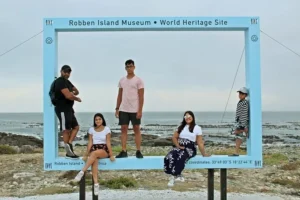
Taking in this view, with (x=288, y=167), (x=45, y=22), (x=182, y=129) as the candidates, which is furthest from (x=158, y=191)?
(x=288, y=167)

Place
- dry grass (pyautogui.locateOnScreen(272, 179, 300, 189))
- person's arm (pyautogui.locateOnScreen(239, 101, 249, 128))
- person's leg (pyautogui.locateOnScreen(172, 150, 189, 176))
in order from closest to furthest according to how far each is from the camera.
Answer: person's leg (pyautogui.locateOnScreen(172, 150, 189, 176)), person's arm (pyautogui.locateOnScreen(239, 101, 249, 128)), dry grass (pyautogui.locateOnScreen(272, 179, 300, 189))

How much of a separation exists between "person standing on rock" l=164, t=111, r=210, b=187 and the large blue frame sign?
160 millimetres

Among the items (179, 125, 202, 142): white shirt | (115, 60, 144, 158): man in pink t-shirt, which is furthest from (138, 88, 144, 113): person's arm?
(179, 125, 202, 142): white shirt

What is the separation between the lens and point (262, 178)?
574 inches

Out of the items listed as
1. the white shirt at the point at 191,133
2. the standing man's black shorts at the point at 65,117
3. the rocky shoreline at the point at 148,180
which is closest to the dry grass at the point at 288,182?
the rocky shoreline at the point at 148,180

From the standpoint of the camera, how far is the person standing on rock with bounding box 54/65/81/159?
24.6ft

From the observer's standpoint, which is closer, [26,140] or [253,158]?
[253,158]

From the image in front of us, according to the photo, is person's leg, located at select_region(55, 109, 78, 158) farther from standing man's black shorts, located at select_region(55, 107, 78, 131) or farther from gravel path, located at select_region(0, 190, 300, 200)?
gravel path, located at select_region(0, 190, 300, 200)

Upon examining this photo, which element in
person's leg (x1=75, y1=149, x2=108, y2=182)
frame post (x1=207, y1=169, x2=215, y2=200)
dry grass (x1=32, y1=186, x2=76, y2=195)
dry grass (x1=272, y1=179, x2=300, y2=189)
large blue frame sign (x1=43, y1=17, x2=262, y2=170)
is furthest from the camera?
dry grass (x1=272, y1=179, x2=300, y2=189)

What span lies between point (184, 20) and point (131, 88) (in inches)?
59.7

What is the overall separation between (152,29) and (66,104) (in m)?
2.00

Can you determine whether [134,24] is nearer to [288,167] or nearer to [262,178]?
[262,178]

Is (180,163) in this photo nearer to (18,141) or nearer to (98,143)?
(98,143)

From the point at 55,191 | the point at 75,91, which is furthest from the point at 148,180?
the point at 75,91
